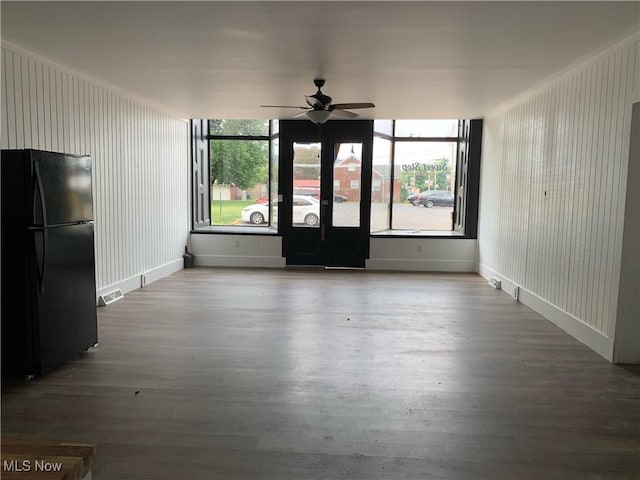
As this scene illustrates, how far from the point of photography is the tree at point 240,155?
27.7 ft

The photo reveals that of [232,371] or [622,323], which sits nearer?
[232,371]

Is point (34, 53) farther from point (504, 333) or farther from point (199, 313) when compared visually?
point (504, 333)

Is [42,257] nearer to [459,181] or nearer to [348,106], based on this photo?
[348,106]

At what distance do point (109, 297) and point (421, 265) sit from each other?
5.13 meters

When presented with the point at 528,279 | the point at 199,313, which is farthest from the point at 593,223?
the point at 199,313

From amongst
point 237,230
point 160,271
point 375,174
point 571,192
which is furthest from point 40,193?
point 375,174

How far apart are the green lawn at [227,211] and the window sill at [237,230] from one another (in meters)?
0.12

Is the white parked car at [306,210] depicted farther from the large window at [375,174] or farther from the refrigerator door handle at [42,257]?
the refrigerator door handle at [42,257]

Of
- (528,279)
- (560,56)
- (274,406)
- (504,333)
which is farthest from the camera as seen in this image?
(528,279)

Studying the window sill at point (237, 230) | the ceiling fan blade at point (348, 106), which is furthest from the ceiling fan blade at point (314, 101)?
the window sill at point (237, 230)

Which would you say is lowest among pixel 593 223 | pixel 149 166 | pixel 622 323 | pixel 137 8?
pixel 622 323

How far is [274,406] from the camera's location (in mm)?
2941

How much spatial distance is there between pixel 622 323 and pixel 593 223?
93 centimetres

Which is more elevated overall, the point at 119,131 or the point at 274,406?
the point at 119,131
